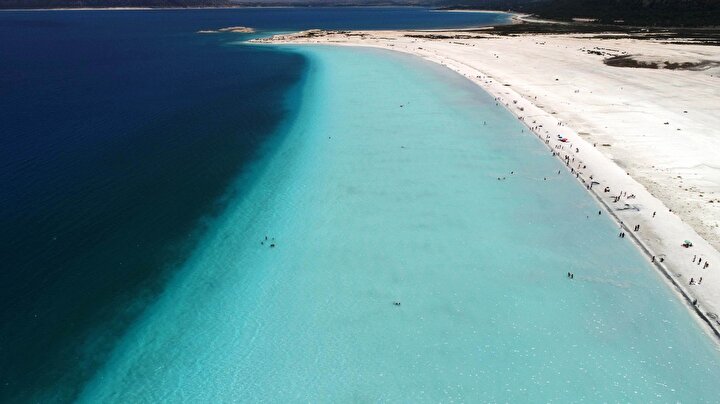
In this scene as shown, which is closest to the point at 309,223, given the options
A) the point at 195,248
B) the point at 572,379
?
the point at 195,248

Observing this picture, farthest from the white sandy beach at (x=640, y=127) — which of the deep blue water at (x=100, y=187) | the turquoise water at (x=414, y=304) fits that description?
the deep blue water at (x=100, y=187)

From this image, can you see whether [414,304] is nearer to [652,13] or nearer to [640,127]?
[640,127]

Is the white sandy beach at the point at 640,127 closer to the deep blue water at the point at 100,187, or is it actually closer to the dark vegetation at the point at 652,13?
the deep blue water at the point at 100,187

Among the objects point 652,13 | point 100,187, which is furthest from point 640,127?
point 652,13

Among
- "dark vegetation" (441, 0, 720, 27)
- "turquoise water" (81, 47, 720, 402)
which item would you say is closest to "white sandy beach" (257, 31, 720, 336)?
"turquoise water" (81, 47, 720, 402)

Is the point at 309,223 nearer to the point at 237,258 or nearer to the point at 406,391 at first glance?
the point at 237,258

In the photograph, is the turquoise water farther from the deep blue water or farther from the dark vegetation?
the dark vegetation

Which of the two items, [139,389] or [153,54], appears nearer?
[139,389]
